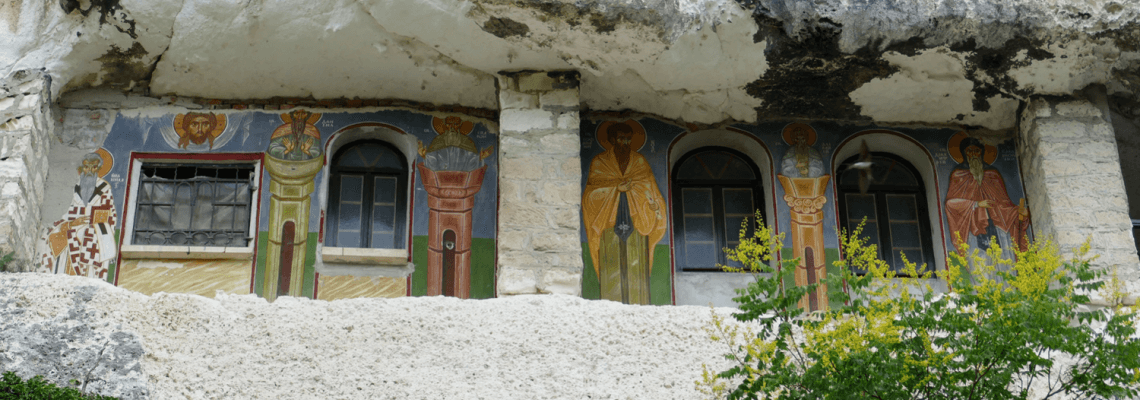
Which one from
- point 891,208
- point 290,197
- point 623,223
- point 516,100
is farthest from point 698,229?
point 290,197

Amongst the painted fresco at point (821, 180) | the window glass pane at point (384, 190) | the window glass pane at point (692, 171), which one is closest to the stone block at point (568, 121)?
the painted fresco at point (821, 180)

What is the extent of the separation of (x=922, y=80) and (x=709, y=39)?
165 centimetres

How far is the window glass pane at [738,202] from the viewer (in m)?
8.01

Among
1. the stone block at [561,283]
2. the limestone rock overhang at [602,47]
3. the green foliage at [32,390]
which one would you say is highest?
the limestone rock overhang at [602,47]

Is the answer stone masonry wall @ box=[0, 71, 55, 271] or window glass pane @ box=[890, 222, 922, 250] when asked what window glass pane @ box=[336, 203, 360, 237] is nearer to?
stone masonry wall @ box=[0, 71, 55, 271]

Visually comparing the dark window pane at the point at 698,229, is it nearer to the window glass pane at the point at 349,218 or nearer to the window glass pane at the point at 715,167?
the window glass pane at the point at 715,167

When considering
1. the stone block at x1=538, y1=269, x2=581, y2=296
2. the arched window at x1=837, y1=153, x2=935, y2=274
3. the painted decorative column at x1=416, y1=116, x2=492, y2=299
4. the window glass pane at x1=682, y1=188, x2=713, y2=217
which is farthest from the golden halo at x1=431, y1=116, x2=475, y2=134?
the arched window at x1=837, y1=153, x2=935, y2=274

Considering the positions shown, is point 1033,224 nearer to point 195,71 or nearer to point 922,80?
point 922,80

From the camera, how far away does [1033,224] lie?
7668mm

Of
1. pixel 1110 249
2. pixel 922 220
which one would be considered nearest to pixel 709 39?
pixel 922 220

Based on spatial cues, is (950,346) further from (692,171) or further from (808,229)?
(692,171)

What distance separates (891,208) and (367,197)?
3.98 metres

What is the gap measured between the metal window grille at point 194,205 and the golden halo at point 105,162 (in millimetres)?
215

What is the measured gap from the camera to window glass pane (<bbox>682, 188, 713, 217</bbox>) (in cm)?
801
